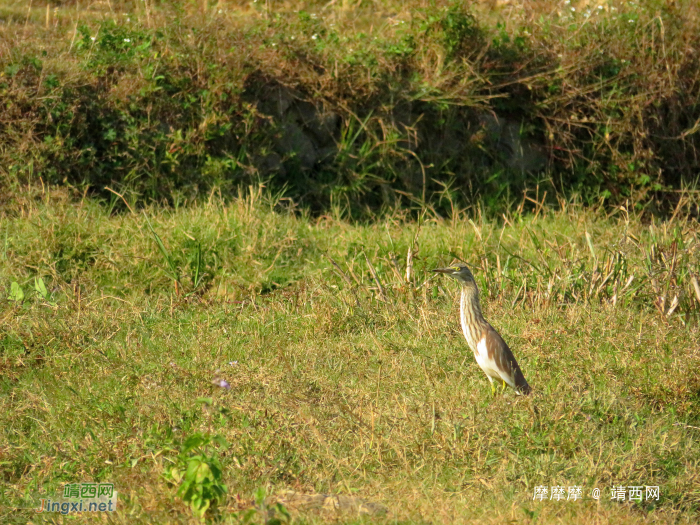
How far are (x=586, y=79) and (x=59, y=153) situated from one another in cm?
542

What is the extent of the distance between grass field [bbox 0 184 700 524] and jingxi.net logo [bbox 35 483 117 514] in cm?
6

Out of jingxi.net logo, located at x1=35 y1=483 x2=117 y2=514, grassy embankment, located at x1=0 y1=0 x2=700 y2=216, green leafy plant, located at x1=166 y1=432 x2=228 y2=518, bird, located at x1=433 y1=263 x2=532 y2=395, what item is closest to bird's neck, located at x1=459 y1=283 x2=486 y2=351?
bird, located at x1=433 y1=263 x2=532 y2=395

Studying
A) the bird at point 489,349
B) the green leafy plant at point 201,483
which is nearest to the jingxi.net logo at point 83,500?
the green leafy plant at point 201,483

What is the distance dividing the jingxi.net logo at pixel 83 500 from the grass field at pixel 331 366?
0.06 meters

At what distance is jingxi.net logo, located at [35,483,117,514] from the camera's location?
136 inches

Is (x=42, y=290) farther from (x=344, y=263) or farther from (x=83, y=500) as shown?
(x=83, y=500)

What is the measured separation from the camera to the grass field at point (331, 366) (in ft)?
11.8

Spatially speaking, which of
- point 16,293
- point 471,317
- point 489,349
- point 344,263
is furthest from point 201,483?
point 344,263

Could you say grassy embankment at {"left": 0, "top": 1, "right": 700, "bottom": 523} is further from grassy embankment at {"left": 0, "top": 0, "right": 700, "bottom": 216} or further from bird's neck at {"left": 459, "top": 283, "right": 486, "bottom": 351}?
bird's neck at {"left": 459, "top": 283, "right": 486, "bottom": 351}

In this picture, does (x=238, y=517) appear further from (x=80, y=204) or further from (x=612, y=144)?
(x=612, y=144)

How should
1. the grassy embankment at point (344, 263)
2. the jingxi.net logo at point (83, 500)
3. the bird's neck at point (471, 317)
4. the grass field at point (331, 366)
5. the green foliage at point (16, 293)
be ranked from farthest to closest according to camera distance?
the green foliage at point (16, 293)
the bird's neck at point (471, 317)
the grassy embankment at point (344, 263)
the grass field at point (331, 366)
the jingxi.net logo at point (83, 500)

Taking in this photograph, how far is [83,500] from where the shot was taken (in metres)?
3.49

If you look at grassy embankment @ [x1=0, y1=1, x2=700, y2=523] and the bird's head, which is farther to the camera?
the bird's head

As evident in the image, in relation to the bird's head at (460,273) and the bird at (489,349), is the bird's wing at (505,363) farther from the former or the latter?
the bird's head at (460,273)
